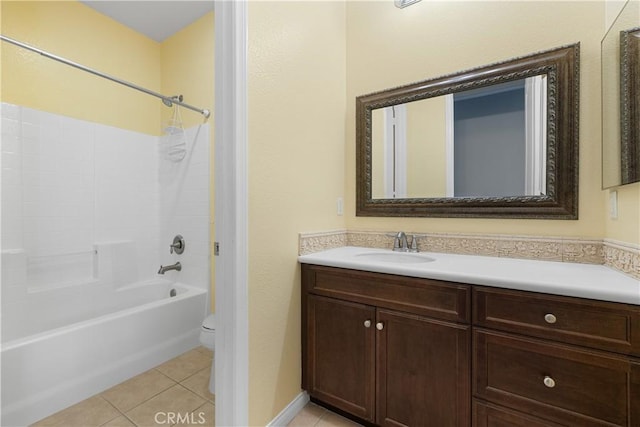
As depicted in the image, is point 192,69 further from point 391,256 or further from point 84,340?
point 391,256

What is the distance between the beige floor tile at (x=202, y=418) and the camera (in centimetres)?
141

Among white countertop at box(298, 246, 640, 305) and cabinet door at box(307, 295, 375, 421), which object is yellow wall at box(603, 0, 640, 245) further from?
cabinet door at box(307, 295, 375, 421)

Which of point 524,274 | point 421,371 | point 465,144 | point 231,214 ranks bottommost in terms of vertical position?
point 421,371

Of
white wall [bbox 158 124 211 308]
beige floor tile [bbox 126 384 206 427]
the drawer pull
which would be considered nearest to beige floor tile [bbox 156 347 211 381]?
beige floor tile [bbox 126 384 206 427]

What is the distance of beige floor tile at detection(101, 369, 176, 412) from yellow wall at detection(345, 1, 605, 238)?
1.62 m

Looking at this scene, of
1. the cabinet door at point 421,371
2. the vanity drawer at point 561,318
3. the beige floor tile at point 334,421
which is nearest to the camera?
the vanity drawer at point 561,318

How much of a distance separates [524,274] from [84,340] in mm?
2306

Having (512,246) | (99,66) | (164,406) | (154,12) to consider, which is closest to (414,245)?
(512,246)

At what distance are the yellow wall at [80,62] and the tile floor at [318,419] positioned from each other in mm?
2708

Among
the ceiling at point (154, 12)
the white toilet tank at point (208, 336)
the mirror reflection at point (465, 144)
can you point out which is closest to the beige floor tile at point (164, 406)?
the white toilet tank at point (208, 336)

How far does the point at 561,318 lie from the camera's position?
904 mm

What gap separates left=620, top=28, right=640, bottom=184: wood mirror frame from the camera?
97 cm

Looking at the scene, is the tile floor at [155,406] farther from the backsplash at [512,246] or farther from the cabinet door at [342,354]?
the backsplash at [512,246]

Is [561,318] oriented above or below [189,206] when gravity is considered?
below
